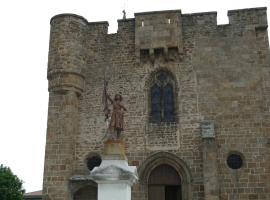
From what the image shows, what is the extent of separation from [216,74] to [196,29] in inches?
95.3

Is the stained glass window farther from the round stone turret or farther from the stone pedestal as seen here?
the stone pedestal

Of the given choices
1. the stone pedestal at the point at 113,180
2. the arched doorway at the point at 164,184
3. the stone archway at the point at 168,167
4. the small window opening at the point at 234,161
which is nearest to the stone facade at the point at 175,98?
the stone archway at the point at 168,167

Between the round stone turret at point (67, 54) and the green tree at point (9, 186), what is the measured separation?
1269 centimetres

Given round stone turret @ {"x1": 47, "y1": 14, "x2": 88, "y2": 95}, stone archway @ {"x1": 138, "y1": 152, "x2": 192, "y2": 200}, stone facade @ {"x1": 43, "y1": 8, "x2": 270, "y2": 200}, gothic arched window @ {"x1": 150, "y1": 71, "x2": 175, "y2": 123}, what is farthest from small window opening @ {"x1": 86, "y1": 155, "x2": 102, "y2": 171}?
round stone turret @ {"x1": 47, "y1": 14, "x2": 88, "y2": 95}

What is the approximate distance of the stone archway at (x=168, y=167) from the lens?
16.5 m

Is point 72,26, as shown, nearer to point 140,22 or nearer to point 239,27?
point 140,22

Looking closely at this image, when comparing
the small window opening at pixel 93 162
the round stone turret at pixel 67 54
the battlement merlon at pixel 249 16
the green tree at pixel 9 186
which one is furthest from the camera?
the green tree at pixel 9 186

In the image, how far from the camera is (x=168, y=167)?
17.3 metres

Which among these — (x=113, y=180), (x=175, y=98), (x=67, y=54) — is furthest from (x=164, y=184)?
(x=113, y=180)

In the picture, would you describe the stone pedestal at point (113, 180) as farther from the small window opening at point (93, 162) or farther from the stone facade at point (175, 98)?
the small window opening at point (93, 162)

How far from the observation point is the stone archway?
650 inches

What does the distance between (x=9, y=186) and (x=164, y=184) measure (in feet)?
49.8

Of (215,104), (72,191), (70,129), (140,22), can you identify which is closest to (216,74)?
(215,104)

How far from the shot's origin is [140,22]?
742 inches
